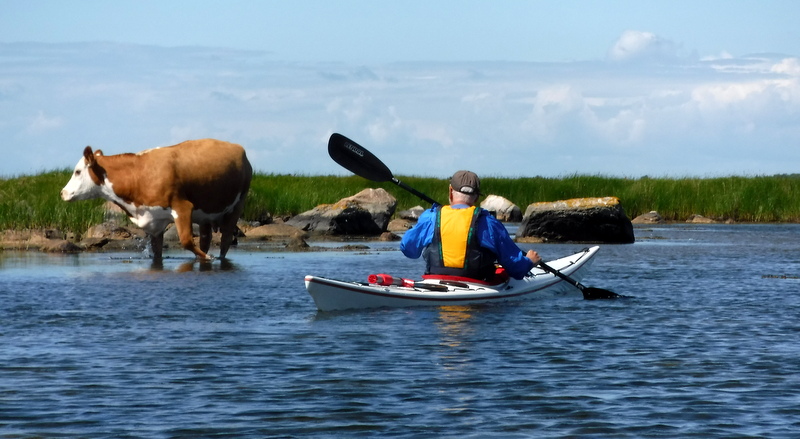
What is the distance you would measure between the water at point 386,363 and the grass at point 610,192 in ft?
53.3

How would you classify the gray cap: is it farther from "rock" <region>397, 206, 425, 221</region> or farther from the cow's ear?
"rock" <region>397, 206, 425, 221</region>

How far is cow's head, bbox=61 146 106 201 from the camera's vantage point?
55.7 feet

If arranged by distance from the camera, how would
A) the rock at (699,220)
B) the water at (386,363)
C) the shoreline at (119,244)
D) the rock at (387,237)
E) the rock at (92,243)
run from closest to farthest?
the water at (386,363), the shoreline at (119,244), the rock at (92,243), the rock at (387,237), the rock at (699,220)

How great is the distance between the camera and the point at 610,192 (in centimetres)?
3709

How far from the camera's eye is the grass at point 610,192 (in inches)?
1192

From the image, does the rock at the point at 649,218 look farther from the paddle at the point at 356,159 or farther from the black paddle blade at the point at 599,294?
the black paddle blade at the point at 599,294

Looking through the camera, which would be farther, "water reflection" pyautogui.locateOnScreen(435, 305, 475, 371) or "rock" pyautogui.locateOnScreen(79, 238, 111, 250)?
"rock" pyautogui.locateOnScreen(79, 238, 111, 250)

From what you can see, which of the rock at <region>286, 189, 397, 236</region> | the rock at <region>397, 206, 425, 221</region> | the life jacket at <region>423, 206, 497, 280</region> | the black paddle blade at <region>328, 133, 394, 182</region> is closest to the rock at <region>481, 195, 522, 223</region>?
the rock at <region>397, 206, 425, 221</region>

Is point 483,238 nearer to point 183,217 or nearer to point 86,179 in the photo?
point 183,217

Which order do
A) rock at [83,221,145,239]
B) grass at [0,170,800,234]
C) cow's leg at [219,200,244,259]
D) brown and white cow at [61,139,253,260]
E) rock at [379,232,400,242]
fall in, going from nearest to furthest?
brown and white cow at [61,139,253,260] → cow's leg at [219,200,244,259] → rock at [83,221,145,239] → rock at [379,232,400,242] → grass at [0,170,800,234]

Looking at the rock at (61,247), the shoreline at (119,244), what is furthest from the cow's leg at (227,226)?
the rock at (61,247)

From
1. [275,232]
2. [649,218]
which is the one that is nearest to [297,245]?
[275,232]

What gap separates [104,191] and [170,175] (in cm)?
113

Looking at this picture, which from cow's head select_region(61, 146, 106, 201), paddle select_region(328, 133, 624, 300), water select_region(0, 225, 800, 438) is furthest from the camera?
cow's head select_region(61, 146, 106, 201)
